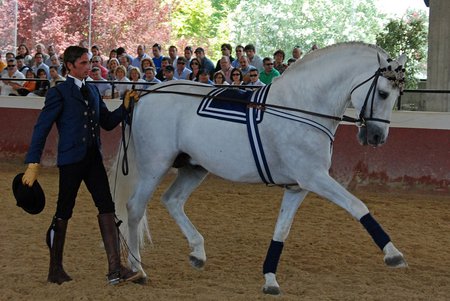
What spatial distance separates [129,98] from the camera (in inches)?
241

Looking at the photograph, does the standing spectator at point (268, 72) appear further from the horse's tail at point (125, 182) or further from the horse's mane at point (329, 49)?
the horse's mane at point (329, 49)

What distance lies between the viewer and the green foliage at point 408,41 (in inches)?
610

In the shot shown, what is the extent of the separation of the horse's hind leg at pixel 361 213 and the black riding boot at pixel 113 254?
4.66 ft

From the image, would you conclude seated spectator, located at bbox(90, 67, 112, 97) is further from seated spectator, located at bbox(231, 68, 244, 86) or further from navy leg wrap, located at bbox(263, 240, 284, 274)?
navy leg wrap, located at bbox(263, 240, 284, 274)

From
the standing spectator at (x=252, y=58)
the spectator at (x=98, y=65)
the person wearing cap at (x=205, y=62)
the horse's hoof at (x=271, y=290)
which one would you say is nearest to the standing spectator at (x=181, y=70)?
the person wearing cap at (x=205, y=62)

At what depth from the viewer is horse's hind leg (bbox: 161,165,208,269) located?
6.24 m

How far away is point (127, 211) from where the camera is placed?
614 centimetres

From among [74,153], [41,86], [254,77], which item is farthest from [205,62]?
[74,153]

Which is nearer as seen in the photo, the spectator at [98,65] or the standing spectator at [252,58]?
the standing spectator at [252,58]

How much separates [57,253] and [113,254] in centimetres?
40

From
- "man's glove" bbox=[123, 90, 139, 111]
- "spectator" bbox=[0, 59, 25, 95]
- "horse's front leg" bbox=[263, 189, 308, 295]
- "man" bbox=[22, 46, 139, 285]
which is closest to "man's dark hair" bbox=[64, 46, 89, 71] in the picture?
"man" bbox=[22, 46, 139, 285]

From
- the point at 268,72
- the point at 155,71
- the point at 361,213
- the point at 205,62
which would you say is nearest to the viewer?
the point at 361,213

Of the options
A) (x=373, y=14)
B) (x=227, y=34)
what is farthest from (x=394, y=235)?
(x=227, y=34)

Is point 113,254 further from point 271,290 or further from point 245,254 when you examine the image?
point 245,254
